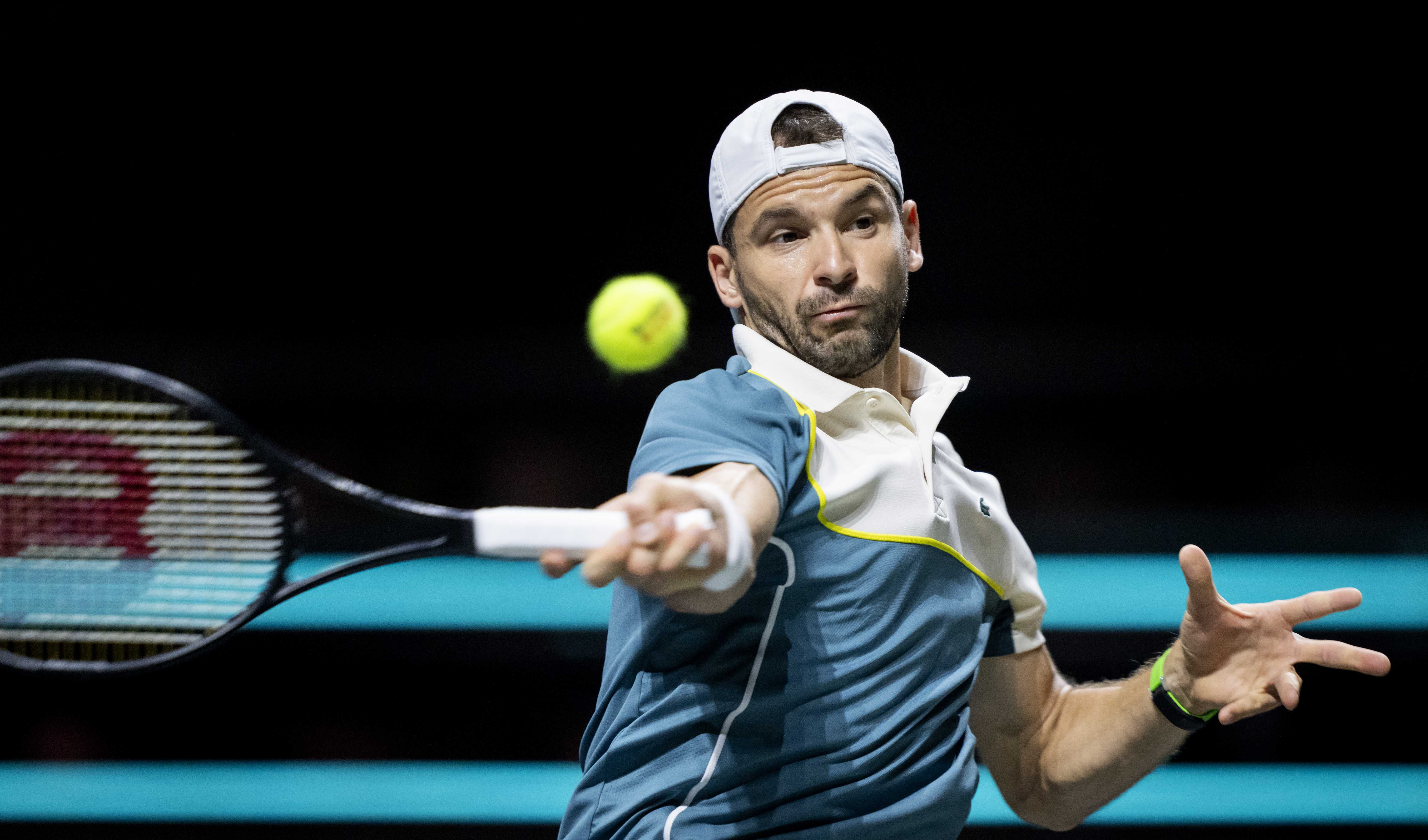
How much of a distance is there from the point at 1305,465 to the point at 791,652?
2687 millimetres

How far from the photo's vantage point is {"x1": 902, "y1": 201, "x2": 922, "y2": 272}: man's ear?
1.65m

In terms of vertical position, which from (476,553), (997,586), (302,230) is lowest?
(997,586)

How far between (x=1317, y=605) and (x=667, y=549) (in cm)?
102

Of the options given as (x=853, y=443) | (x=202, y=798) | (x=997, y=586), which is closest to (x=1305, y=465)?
(x=997, y=586)

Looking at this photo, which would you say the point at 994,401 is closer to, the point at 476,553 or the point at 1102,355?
the point at 1102,355

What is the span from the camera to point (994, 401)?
3.38 metres

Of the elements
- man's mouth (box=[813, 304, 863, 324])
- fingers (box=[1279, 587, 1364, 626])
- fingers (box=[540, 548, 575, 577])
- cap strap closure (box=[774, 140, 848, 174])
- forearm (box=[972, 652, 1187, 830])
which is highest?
cap strap closure (box=[774, 140, 848, 174])

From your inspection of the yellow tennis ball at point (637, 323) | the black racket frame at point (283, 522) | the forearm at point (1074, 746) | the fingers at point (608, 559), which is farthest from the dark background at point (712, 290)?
the fingers at point (608, 559)

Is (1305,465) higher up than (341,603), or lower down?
higher up

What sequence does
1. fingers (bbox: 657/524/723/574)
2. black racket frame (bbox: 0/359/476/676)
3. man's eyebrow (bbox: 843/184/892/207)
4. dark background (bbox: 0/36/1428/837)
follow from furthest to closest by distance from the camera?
dark background (bbox: 0/36/1428/837)
man's eyebrow (bbox: 843/184/892/207)
black racket frame (bbox: 0/359/476/676)
fingers (bbox: 657/524/723/574)

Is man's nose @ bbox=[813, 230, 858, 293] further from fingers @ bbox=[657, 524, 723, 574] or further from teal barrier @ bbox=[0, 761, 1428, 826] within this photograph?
teal barrier @ bbox=[0, 761, 1428, 826]

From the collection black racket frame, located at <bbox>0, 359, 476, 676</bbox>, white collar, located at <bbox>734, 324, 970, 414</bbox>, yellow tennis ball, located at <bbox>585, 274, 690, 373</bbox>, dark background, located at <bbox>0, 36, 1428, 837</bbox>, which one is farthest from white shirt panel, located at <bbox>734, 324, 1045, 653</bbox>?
dark background, located at <bbox>0, 36, 1428, 837</bbox>

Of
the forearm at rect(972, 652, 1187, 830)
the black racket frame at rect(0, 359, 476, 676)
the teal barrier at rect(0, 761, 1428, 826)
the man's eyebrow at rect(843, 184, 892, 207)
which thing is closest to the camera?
the black racket frame at rect(0, 359, 476, 676)

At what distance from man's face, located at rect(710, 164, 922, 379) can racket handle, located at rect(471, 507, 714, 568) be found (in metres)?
0.51
